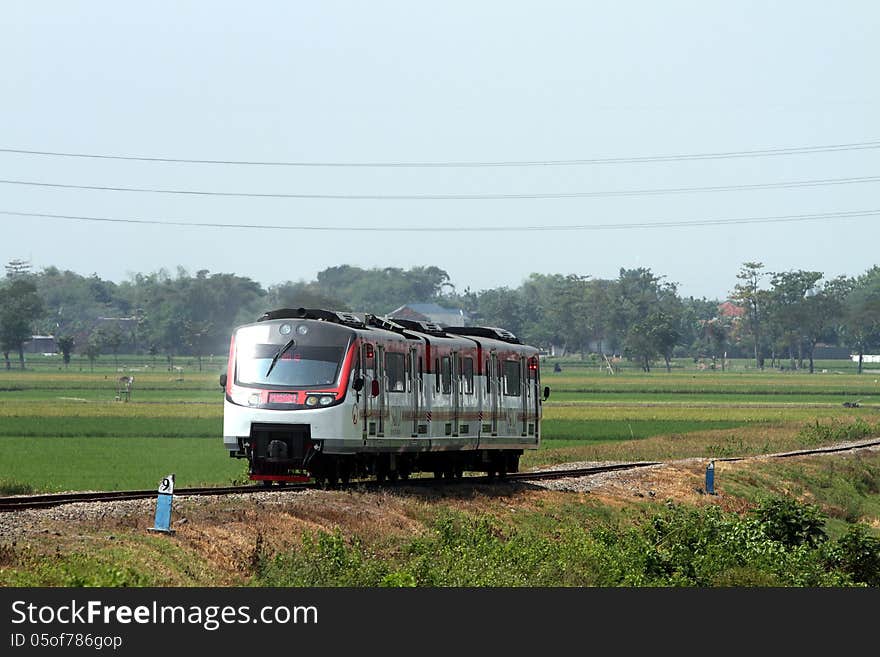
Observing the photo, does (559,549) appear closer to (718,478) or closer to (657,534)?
(657,534)

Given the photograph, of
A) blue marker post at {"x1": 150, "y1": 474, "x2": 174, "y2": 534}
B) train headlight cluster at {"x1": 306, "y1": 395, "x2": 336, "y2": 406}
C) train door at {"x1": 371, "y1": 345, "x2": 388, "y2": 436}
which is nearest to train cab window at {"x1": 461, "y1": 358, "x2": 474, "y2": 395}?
train door at {"x1": 371, "y1": 345, "x2": 388, "y2": 436}

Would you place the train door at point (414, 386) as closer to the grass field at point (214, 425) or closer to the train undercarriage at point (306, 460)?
the train undercarriage at point (306, 460)

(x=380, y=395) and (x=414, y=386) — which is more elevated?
(x=414, y=386)

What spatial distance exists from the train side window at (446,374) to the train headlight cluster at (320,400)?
5413 mm

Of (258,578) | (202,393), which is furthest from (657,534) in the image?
(202,393)

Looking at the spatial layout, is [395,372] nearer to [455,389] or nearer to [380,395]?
[380,395]

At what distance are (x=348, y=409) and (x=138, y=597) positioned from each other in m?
12.9

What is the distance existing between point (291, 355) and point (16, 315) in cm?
15644

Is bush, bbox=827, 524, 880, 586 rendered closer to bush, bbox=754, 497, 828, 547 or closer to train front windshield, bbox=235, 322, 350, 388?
bush, bbox=754, 497, 828, 547

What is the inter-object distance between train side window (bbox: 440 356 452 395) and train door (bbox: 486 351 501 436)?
7.47 feet

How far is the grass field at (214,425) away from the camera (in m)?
45.3

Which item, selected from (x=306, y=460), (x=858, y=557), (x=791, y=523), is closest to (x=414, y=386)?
(x=306, y=460)

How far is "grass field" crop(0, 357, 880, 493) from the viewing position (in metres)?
45.3

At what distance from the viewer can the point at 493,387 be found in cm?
3672
